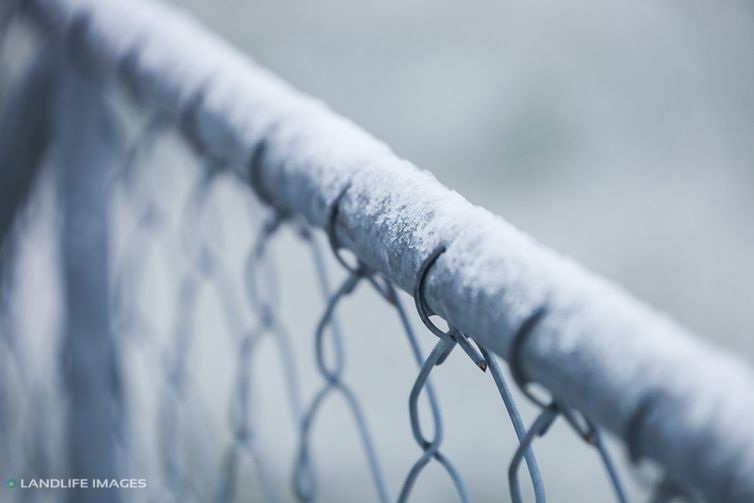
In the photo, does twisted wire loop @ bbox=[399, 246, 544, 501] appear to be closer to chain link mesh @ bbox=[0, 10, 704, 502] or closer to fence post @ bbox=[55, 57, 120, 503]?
chain link mesh @ bbox=[0, 10, 704, 502]

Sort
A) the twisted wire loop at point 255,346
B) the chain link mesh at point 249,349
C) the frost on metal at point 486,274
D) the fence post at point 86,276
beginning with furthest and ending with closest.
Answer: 1. the fence post at point 86,276
2. the twisted wire loop at point 255,346
3. the chain link mesh at point 249,349
4. the frost on metal at point 486,274

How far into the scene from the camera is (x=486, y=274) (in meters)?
0.29

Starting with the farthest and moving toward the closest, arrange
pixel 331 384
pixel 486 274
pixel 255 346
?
1. pixel 255 346
2. pixel 331 384
3. pixel 486 274

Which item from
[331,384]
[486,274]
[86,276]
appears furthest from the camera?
[86,276]

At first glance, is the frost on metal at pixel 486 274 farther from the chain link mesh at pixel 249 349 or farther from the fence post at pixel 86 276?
the fence post at pixel 86 276

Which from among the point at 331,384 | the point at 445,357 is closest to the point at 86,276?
the point at 331,384

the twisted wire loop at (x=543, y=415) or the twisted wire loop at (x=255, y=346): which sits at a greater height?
the twisted wire loop at (x=543, y=415)

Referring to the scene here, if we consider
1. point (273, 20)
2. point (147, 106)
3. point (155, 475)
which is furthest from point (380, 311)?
point (147, 106)

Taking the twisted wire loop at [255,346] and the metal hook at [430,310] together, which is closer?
the metal hook at [430,310]

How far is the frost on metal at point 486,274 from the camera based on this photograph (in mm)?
233

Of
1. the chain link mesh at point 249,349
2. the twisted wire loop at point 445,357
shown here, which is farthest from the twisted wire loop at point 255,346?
the twisted wire loop at point 445,357

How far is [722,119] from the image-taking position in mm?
3510

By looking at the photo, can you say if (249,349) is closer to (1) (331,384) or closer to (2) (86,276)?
(1) (331,384)

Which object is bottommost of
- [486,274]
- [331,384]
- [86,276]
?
[86,276]
